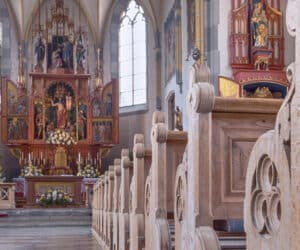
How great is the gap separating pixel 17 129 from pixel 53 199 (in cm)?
340

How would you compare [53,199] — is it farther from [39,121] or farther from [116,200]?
[116,200]

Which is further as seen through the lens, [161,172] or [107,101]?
[107,101]

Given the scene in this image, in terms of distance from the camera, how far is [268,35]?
1065 cm

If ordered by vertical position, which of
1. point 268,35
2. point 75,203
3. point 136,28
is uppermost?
point 136,28

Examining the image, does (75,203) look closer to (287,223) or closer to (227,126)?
(227,126)

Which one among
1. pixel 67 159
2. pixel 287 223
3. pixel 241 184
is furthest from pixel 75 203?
pixel 287 223

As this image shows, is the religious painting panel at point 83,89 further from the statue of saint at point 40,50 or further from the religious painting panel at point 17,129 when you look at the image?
the religious painting panel at point 17,129

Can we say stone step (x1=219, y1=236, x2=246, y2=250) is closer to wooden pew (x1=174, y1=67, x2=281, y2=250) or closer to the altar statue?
wooden pew (x1=174, y1=67, x2=281, y2=250)

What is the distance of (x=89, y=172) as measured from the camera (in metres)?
16.0

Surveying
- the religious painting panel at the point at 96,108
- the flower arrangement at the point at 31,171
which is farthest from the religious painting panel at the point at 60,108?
the flower arrangement at the point at 31,171

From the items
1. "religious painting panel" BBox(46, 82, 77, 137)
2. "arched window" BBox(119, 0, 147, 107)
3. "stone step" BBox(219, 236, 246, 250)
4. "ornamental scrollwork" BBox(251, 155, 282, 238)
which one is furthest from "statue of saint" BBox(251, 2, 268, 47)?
"ornamental scrollwork" BBox(251, 155, 282, 238)

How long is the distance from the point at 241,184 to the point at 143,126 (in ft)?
50.4

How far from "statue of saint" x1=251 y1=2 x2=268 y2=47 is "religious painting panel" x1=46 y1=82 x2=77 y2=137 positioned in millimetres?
Answer: 7574

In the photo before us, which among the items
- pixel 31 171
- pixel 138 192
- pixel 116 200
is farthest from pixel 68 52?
pixel 138 192
